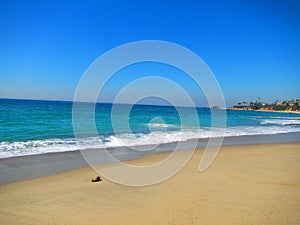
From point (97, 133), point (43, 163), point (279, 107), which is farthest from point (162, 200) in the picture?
point (279, 107)

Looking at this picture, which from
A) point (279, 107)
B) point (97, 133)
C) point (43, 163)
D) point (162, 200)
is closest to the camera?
point (162, 200)

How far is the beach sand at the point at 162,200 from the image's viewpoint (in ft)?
13.4

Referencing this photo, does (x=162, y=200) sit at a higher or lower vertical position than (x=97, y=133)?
lower

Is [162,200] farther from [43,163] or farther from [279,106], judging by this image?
[279,106]

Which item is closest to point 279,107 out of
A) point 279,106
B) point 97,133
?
point 279,106

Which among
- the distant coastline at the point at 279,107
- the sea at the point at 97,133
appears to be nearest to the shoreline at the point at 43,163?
the sea at the point at 97,133

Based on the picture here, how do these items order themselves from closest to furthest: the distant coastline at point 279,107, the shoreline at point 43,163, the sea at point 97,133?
the shoreline at point 43,163 → the sea at point 97,133 → the distant coastline at point 279,107

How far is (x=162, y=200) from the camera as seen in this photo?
193 inches

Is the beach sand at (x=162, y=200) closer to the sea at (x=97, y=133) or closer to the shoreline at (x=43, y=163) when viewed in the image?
the shoreline at (x=43, y=163)

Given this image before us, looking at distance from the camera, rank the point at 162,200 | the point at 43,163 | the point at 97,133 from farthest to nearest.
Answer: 1. the point at 97,133
2. the point at 43,163
3. the point at 162,200

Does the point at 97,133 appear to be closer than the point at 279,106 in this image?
Yes

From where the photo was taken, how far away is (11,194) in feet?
17.0

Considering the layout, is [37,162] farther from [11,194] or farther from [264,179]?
[264,179]

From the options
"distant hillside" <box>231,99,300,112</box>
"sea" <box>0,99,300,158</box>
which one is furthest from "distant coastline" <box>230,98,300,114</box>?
"sea" <box>0,99,300,158</box>
